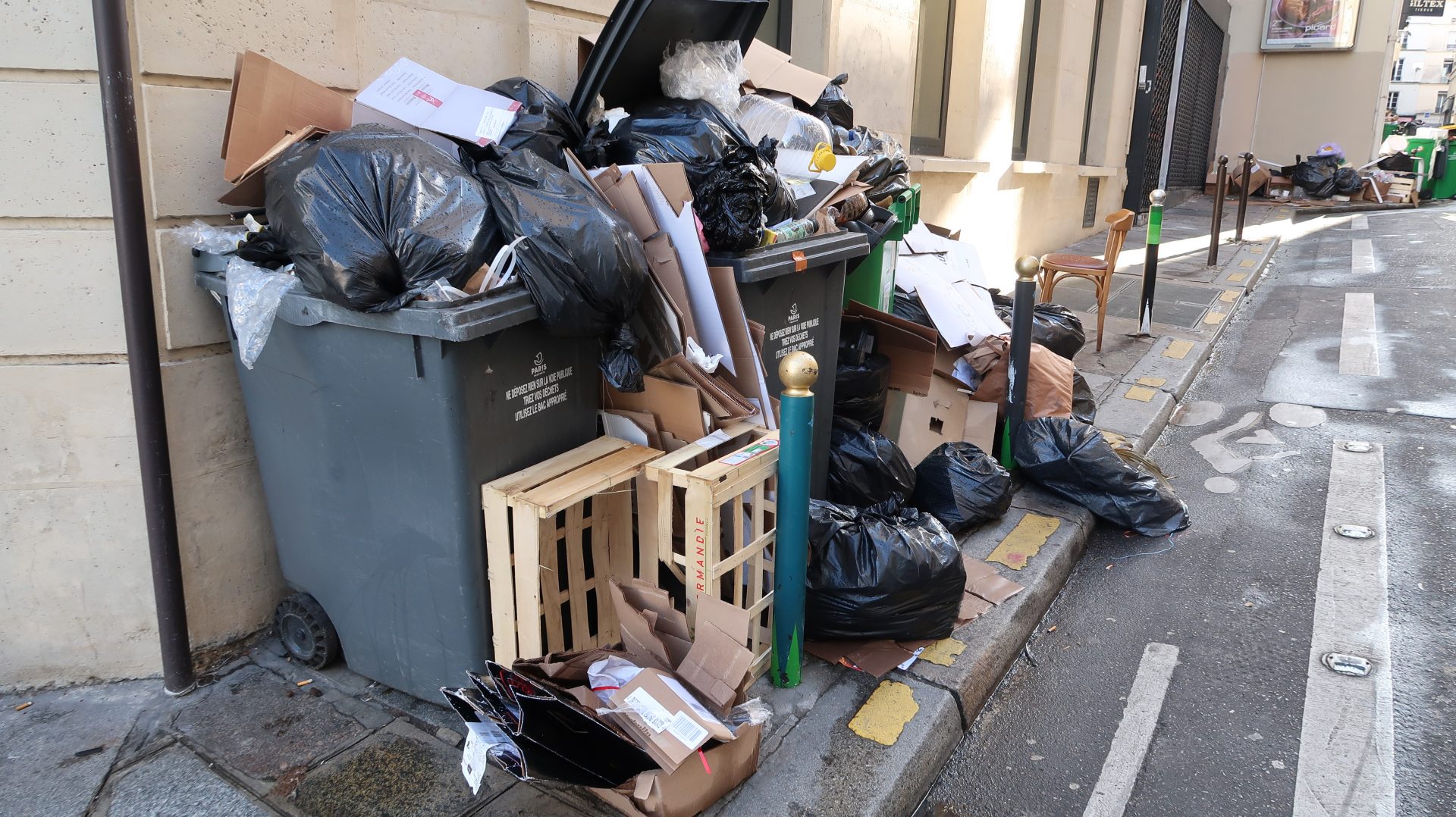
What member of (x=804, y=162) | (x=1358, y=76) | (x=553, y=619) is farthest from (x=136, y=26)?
(x=1358, y=76)

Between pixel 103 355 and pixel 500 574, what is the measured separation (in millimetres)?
1292

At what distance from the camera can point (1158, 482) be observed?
435 cm

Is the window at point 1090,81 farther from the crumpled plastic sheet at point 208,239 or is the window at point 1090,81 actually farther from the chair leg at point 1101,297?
the crumpled plastic sheet at point 208,239

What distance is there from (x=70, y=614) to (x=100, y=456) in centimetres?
49

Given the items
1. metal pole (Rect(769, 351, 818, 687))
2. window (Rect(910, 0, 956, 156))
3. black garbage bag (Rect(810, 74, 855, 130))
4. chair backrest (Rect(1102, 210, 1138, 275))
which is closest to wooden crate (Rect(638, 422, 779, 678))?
metal pole (Rect(769, 351, 818, 687))

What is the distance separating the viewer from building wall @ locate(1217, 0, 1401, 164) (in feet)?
72.4

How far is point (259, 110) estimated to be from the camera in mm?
2693

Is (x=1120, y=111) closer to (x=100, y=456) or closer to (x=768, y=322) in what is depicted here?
(x=768, y=322)

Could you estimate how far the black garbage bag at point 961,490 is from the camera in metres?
3.92

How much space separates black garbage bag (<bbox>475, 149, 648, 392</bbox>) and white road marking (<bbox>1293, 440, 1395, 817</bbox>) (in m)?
Result: 2.23

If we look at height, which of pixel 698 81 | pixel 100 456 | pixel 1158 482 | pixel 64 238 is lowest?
pixel 1158 482

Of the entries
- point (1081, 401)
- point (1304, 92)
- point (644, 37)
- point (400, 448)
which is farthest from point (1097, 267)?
point (1304, 92)

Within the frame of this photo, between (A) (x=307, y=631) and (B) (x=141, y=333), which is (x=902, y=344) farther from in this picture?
(B) (x=141, y=333)

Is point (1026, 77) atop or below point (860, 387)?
atop
